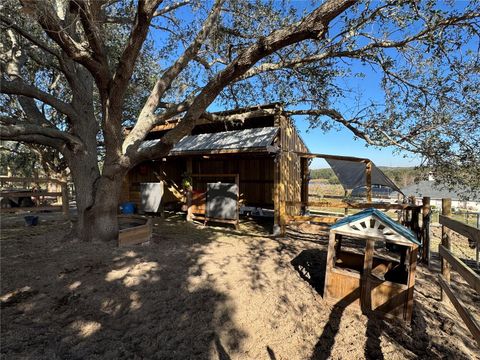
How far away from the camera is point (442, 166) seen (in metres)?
6.65

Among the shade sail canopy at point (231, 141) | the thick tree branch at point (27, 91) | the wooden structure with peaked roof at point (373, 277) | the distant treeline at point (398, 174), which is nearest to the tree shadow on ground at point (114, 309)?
the wooden structure with peaked roof at point (373, 277)

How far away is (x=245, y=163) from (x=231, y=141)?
148 inches

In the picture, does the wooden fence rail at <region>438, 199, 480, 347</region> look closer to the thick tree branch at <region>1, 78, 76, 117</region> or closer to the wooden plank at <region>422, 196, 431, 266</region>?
the wooden plank at <region>422, 196, 431, 266</region>

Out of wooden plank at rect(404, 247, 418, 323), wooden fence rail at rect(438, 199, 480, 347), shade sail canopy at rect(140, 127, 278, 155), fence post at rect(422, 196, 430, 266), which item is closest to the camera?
wooden fence rail at rect(438, 199, 480, 347)

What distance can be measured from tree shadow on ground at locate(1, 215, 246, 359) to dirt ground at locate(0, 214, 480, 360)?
0.01 meters

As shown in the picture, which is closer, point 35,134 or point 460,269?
point 460,269

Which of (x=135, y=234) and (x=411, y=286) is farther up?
(x=135, y=234)

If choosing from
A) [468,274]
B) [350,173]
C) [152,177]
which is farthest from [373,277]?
[152,177]

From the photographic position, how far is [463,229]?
3479mm

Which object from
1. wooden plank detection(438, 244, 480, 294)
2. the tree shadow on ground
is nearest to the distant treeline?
wooden plank detection(438, 244, 480, 294)

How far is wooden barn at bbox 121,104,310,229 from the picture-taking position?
8609mm

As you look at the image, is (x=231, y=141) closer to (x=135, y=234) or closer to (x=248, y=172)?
(x=248, y=172)

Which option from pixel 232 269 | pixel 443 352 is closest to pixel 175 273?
pixel 232 269

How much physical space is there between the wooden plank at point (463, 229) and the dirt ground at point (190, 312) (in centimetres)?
141
